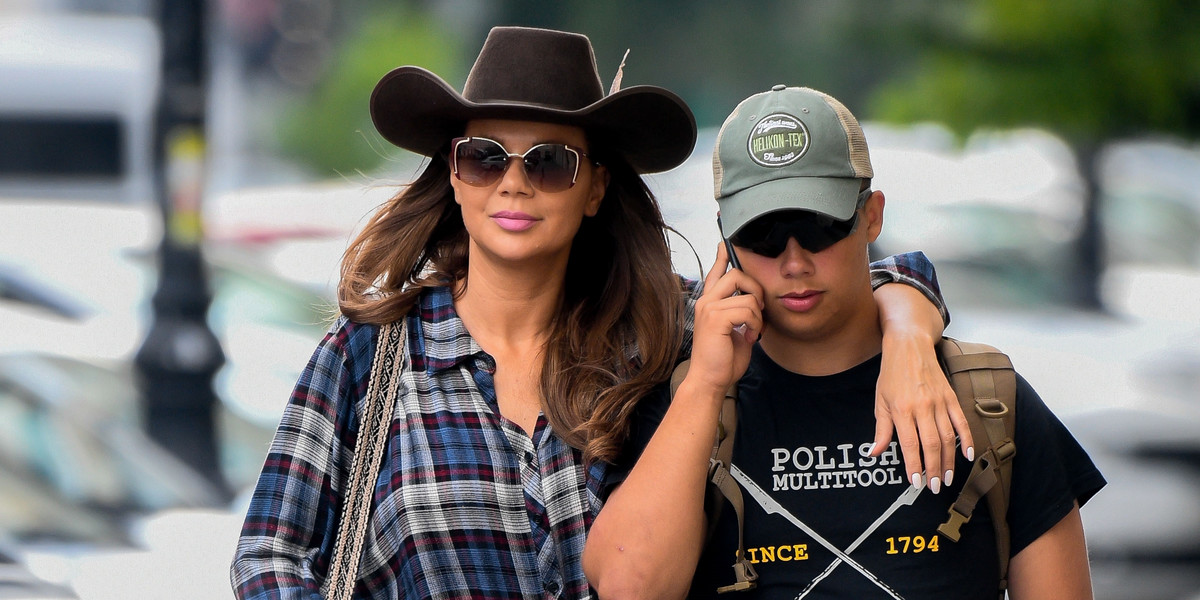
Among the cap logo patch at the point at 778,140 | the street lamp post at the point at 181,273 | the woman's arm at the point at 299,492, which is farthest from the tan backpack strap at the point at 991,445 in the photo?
the street lamp post at the point at 181,273

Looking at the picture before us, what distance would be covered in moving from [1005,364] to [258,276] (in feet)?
25.6

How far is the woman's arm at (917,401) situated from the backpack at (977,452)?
0.05 meters

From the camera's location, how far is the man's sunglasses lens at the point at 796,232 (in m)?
2.54

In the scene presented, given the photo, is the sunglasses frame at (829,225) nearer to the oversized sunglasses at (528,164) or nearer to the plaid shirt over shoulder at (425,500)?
the oversized sunglasses at (528,164)

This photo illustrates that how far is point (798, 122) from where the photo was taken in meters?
2.59

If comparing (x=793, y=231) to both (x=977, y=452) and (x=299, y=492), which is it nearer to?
(x=977, y=452)

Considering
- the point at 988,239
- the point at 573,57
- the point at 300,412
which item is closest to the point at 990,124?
the point at 988,239

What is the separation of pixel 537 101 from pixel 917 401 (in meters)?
1.06

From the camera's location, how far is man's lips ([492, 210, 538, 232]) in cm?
292

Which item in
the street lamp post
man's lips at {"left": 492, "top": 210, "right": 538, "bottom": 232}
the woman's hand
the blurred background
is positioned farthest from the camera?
the street lamp post

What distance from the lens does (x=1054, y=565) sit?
2539 millimetres

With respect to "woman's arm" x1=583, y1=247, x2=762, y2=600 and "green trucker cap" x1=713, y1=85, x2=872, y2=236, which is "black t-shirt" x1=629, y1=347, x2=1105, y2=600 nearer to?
"woman's arm" x1=583, y1=247, x2=762, y2=600

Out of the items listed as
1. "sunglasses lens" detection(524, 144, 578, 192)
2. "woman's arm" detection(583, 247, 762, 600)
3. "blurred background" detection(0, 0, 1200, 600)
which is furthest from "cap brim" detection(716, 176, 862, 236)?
"blurred background" detection(0, 0, 1200, 600)

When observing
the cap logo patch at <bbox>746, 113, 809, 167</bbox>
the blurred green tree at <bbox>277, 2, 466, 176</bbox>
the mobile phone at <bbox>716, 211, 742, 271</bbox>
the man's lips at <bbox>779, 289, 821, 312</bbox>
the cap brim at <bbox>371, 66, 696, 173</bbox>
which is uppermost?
the blurred green tree at <bbox>277, 2, 466, 176</bbox>
